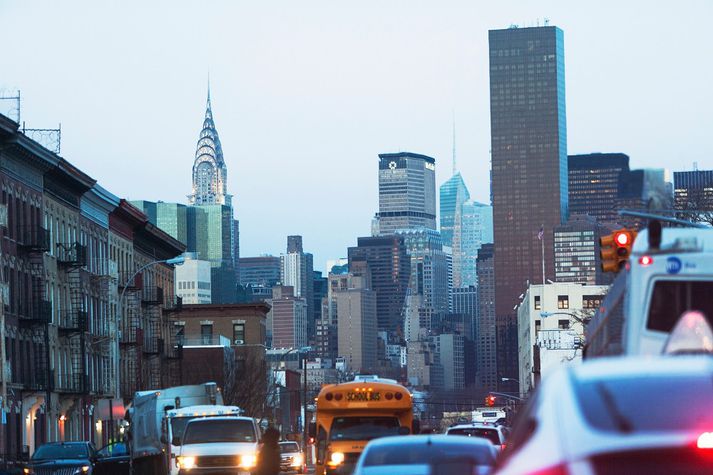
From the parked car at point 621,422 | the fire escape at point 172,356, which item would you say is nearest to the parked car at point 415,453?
the parked car at point 621,422

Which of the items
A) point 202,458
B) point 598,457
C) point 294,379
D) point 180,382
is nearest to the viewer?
point 598,457

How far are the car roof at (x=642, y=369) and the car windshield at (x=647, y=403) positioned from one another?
5cm

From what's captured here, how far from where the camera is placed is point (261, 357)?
445 ft

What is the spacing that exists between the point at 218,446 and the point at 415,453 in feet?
79.3

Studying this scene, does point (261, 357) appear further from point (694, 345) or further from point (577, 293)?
point (694, 345)

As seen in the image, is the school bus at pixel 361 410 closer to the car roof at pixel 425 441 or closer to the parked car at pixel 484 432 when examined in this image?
the parked car at pixel 484 432

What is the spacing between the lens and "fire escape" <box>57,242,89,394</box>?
74.4 m

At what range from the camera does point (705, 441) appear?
8.73 m

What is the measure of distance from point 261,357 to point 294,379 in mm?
46089

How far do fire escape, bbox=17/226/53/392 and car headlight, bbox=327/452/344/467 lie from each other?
35.5m

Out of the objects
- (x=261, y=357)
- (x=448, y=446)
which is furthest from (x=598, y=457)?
(x=261, y=357)

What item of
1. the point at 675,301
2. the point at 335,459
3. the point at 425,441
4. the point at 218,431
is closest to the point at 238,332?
the point at 218,431

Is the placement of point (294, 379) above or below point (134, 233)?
below

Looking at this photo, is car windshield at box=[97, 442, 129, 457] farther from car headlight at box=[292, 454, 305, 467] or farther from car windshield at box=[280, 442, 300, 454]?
car windshield at box=[280, 442, 300, 454]
